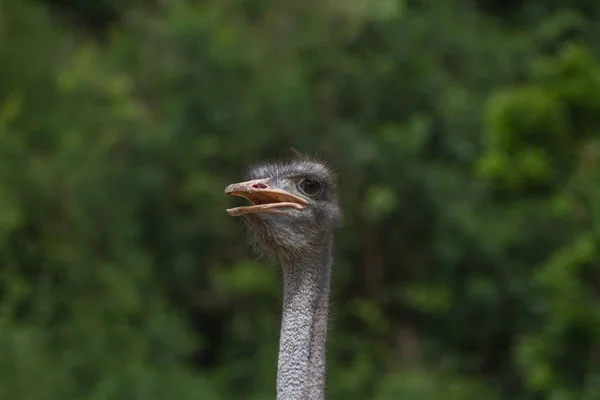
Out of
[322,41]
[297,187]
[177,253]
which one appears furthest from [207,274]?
[297,187]

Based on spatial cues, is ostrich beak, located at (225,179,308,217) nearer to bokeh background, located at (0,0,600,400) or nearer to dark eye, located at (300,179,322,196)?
dark eye, located at (300,179,322,196)

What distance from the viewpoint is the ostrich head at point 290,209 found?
3.65 meters

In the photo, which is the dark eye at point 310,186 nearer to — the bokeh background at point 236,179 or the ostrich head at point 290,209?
the ostrich head at point 290,209

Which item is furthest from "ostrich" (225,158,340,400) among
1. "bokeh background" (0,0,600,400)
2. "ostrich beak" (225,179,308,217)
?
"bokeh background" (0,0,600,400)

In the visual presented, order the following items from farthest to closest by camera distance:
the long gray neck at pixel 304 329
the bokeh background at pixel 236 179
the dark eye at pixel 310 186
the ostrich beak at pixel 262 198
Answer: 1. the bokeh background at pixel 236 179
2. the dark eye at pixel 310 186
3. the ostrich beak at pixel 262 198
4. the long gray neck at pixel 304 329

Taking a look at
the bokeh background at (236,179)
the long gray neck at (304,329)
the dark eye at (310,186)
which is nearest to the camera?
the long gray neck at (304,329)

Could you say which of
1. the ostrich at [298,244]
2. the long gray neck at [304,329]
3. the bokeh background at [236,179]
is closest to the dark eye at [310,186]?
the ostrich at [298,244]

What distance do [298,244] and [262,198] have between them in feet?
0.55

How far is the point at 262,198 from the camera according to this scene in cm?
372

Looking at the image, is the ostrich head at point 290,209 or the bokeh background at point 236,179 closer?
the ostrich head at point 290,209

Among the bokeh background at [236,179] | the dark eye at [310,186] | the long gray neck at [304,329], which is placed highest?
the bokeh background at [236,179]

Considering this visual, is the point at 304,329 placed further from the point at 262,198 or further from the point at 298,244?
the point at 262,198

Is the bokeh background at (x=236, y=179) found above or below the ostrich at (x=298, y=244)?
above

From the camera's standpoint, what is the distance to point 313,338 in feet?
11.5
